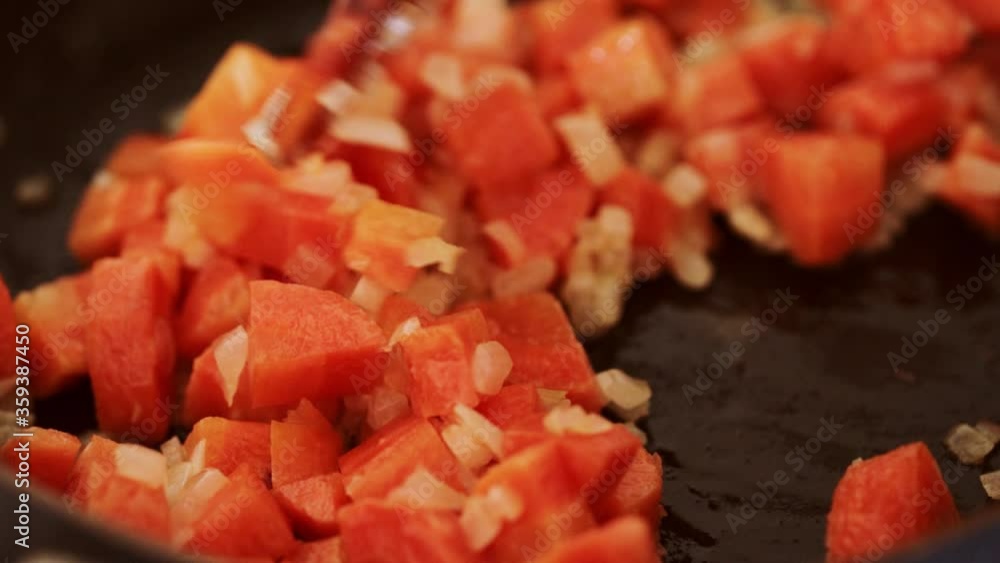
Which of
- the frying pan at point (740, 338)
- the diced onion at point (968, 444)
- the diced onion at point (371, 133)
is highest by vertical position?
the diced onion at point (371, 133)

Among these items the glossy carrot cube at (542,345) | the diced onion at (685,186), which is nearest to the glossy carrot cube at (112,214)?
the glossy carrot cube at (542,345)

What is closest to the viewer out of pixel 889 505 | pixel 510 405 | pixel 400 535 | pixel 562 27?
pixel 400 535

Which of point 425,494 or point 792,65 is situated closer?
point 425,494

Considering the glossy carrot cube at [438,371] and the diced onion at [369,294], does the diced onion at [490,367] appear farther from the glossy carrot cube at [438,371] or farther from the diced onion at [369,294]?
the diced onion at [369,294]

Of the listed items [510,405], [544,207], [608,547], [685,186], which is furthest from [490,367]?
[685,186]

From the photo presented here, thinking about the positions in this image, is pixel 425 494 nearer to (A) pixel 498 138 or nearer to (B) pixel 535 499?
(B) pixel 535 499

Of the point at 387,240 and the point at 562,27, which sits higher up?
the point at 562,27
